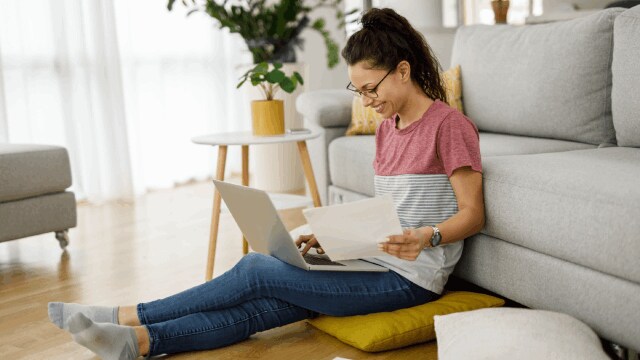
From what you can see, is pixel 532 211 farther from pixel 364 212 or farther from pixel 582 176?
pixel 364 212

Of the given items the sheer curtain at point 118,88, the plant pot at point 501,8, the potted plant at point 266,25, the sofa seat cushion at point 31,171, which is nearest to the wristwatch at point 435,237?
the sofa seat cushion at point 31,171

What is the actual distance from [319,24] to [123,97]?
1.20 m

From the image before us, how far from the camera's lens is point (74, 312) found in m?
1.78

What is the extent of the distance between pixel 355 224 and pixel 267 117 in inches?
43.5

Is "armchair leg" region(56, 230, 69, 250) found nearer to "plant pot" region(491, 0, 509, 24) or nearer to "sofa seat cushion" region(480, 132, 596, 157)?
"sofa seat cushion" region(480, 132, 596, 157)

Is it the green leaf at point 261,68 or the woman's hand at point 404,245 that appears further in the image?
the green leaf at point 261,68

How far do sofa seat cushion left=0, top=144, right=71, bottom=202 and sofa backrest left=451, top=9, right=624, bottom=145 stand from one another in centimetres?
160

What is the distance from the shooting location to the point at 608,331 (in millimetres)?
1526

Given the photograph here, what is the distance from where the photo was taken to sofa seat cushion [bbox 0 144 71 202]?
2.69 metres

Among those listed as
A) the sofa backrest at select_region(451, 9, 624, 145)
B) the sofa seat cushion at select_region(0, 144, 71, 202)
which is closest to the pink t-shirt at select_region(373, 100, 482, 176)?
the sofa backrest at select_region(451, 9, 624, 145)

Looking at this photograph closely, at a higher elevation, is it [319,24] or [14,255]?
[319,24]

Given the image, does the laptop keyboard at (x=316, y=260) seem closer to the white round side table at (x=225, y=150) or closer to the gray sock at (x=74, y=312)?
the gray sock at (x=74, y=312)

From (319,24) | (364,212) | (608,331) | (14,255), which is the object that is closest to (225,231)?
(14,255)

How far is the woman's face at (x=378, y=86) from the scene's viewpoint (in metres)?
1.73
